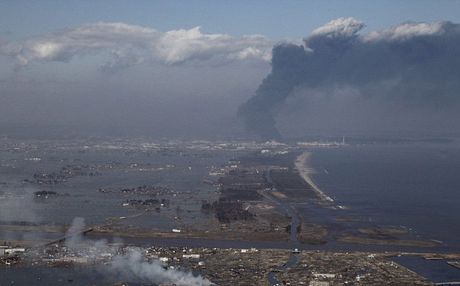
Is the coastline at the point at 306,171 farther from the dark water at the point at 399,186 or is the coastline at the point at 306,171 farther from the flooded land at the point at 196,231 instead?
the dark water at the point at 399,186

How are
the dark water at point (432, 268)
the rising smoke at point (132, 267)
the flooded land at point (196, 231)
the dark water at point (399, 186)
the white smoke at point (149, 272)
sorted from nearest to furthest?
→ the white smoke at point (149, 272) → the rising smoke at point (132, 267) → the flooded land at point (196, 231) → the dark water at point (432, 268) → the dark water at point (399, 186)

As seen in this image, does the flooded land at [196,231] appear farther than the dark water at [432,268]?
No

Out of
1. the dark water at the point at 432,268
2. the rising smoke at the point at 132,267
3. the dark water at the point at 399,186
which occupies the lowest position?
the rising smoke at the point at 132,267

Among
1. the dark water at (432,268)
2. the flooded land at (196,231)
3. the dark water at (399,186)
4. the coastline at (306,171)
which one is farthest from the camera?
the coastline at (306,171)

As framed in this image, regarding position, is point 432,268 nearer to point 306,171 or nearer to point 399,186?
point 399,186

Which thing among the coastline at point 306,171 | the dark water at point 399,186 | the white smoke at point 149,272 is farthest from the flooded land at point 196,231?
the dark water at point 399,186

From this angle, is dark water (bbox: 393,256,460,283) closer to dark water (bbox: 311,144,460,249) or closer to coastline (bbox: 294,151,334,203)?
dark water (bbox: 311,144,460,249)

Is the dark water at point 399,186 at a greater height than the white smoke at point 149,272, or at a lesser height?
greater
